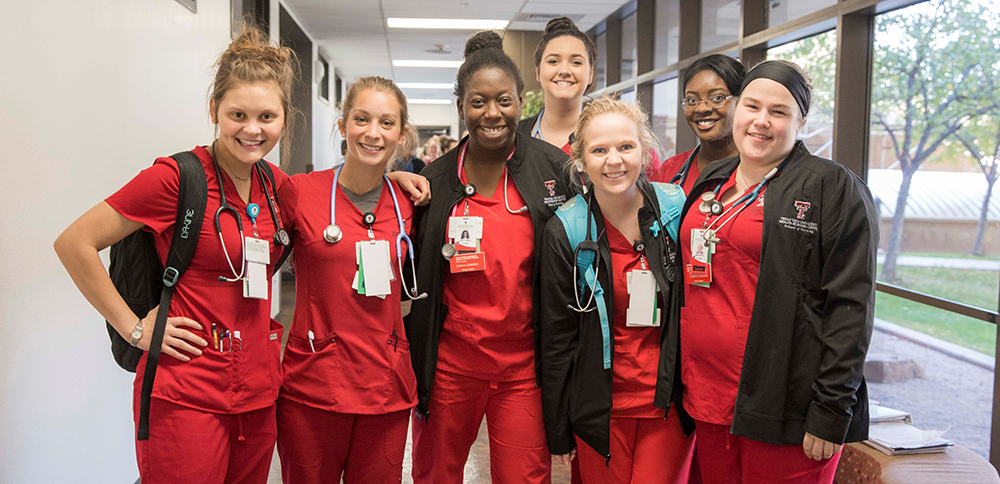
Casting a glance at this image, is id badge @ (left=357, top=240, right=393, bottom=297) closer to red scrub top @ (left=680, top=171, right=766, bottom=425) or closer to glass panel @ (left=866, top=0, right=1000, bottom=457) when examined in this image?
red scrub top @ (left=680, top=171, right=766, bottom=425)

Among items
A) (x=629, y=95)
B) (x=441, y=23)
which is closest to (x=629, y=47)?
(x=629, y=95)

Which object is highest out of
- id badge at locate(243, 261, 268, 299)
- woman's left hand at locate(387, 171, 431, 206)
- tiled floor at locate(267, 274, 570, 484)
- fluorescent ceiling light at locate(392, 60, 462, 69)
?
fluorescent ceiling light at locate(392, 60, 462, 69)

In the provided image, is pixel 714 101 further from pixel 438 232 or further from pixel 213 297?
pixel 213 297

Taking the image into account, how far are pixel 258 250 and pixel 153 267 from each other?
27cm

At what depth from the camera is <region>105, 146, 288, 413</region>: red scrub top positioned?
163 centimetres

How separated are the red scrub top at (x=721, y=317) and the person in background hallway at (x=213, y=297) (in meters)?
1.18

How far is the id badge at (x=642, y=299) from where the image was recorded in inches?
77.4

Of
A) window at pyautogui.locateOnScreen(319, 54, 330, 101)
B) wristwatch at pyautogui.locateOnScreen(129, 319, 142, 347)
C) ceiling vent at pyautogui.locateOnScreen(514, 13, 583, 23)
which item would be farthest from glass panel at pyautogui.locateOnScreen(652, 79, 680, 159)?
window at pyautogui.locateOnScreen(319, 54, 330, 101)

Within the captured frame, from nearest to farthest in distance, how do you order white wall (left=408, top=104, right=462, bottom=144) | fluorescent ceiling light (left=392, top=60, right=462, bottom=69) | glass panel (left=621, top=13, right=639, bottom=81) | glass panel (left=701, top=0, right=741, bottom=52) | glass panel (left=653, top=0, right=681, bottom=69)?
glass panel (left=701, top=0, right=741, bottom=52) < glass panel (left=653, top=0, right=681, bottom=69) < glass panel (left=621, top=13, right=639, bottom=81) < fluorescent ceiling light (left=392, top=60, right=462, bottom=69) < white wall (left=408, top=104, right=462, bottom=144)

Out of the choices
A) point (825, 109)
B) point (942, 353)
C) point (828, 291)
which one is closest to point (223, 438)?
point (828, 291)

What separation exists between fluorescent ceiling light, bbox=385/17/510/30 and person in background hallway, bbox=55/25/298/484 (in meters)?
7.09

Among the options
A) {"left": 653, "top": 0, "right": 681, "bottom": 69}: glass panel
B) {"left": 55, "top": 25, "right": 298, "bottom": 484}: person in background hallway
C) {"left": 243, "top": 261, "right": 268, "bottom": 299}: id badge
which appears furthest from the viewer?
{"left": 653, "top": 0, "right": 681, "bottom": 69}: glass panel

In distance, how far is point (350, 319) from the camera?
6.49 ft

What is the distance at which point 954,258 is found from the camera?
3.26 m
